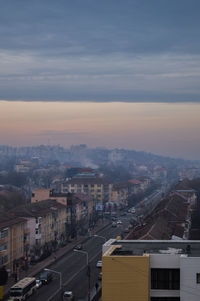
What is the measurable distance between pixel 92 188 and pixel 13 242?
2531 centimetres

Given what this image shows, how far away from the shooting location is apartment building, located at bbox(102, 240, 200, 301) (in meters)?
7.39

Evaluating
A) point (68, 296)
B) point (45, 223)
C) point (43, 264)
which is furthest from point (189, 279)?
point (45, 223)

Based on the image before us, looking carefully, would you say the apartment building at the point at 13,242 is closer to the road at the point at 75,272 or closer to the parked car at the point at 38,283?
the road at the point at 75,272

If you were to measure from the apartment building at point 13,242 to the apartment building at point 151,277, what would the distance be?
10.3 m

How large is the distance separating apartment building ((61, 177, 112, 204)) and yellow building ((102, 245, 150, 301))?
34980 millimetres

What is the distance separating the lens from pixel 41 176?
70.7m

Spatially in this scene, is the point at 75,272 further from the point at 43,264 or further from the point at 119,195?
the point at 119,195

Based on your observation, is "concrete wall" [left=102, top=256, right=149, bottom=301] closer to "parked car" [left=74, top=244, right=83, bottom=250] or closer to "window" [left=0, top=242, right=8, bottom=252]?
"window" [left=0, top=242, right=8, bottom=252]

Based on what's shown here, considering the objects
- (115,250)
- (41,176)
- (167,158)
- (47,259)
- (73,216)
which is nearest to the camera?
(115,250)

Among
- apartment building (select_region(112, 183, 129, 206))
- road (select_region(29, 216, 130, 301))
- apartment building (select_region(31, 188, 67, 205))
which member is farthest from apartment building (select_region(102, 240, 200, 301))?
apartment building (select_region(112, 183, 129, 206))

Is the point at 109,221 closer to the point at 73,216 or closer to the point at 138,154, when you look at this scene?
the point at 73,216

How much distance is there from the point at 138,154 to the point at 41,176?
114 meters

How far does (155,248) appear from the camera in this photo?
352 inches

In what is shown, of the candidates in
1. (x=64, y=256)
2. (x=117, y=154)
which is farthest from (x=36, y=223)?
(x=117, y=154)
